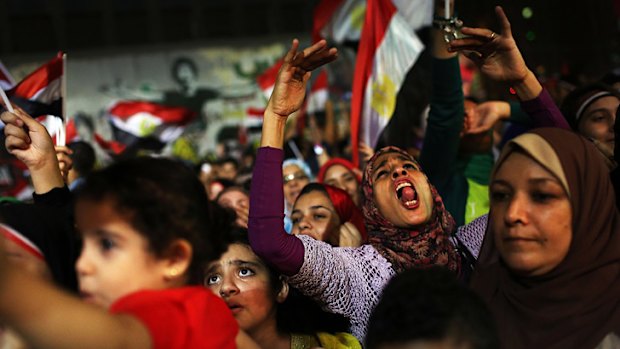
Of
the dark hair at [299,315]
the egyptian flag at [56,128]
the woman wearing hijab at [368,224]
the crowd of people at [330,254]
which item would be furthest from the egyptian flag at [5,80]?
the woman wearing hijab at [368,224]

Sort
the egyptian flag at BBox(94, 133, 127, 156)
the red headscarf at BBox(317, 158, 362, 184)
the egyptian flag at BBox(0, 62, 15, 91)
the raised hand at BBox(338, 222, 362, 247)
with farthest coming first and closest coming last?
the egyptian flag at BBox(94, 133, 127, 156)
the red headscarf at BBox(317, 158, 362, 184)
the egyptian flag at BBox(0, 62, 15, 91)
the raised hand at BBox(338, 222, 362, 247)

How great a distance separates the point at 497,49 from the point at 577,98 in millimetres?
893

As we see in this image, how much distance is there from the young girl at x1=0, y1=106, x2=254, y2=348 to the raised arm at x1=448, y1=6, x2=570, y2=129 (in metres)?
1.45

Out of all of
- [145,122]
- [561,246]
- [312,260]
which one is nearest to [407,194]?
[312,260]

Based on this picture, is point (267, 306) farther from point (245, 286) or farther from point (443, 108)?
point (443, 108)

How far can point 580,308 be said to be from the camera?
224 centimetres

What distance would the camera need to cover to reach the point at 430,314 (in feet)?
5.98

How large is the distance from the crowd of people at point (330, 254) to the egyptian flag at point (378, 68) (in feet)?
6.84

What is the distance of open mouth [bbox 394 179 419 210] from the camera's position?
329 centimetres

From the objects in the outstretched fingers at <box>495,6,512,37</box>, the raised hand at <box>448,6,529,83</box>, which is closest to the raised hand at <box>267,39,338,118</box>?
the raised hand at <box>448,6,529,83</box>

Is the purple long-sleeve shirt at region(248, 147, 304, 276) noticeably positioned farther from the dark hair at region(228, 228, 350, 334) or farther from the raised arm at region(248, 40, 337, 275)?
the dark hair at region(228, 228, 350, 334)

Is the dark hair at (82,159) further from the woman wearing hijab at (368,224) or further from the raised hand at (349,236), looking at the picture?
the woman wearing hijab at (368,224)

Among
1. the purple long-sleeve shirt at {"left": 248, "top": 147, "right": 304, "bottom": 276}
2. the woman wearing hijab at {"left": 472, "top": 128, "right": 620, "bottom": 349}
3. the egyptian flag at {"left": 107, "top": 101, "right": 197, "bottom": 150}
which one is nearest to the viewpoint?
the woman wearing hijab at {"left": 472, "top": 128, "right": 620, "bottom": 349}

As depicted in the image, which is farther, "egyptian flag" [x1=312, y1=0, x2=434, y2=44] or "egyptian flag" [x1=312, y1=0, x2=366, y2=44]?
"egyptian flag" [x1=312, y1=0, x2=366, y2=44]
